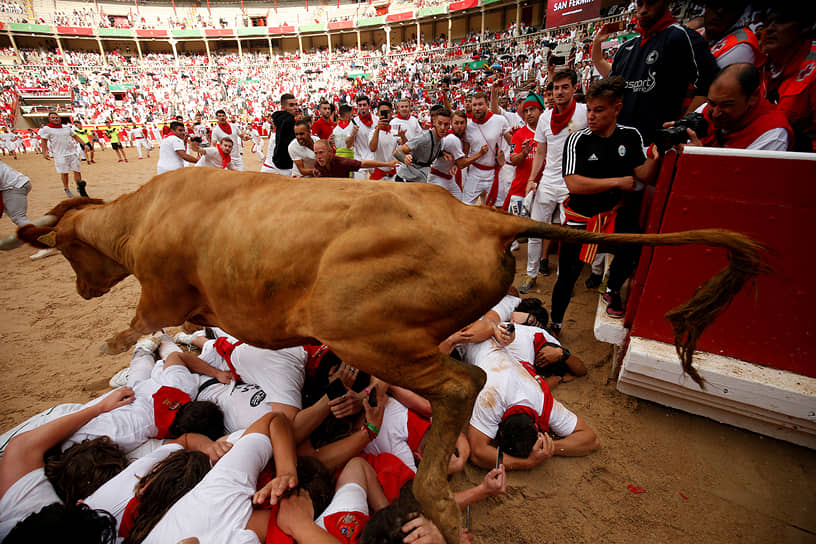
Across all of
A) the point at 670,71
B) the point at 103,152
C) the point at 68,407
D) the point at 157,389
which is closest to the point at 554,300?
the point at 670,71

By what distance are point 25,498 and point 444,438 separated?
2.54m

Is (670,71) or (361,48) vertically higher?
(361,48)

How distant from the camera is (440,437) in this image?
176cm

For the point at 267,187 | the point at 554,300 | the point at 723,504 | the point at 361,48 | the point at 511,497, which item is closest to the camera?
the point at 267,187

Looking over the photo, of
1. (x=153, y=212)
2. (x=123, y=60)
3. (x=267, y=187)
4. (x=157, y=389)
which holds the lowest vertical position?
(x=157, y=389)

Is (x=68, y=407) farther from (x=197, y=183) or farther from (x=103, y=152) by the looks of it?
(x=103, y=152)

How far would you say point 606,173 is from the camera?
124 inches

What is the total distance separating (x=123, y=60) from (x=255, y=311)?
230 feet

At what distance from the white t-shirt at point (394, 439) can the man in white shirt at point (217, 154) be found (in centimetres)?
713

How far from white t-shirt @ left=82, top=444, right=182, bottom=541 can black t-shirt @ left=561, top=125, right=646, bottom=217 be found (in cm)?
392

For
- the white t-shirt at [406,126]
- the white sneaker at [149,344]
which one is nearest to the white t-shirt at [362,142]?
the white t-shirt at [406,126]

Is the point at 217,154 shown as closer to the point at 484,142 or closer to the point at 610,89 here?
the point at 484,142

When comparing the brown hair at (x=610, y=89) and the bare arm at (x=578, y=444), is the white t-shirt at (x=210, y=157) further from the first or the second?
the bare arm at (x=578, y=444)

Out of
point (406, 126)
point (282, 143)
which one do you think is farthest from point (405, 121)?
point (282, 143)
